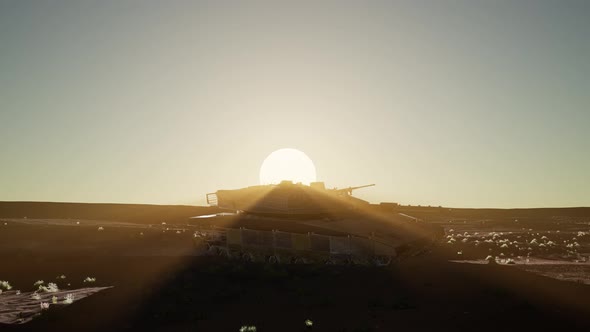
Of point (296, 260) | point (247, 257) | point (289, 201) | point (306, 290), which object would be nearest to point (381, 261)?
point (306, 290)

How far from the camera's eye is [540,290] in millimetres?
13508

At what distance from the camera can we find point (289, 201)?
1856 cm

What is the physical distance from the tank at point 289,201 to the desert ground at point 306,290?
1.16 meters

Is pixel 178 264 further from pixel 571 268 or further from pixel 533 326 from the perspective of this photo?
pixel 571 268

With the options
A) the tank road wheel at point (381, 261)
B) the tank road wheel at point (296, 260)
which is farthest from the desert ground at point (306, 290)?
the tank road wheel at point (381, 261)

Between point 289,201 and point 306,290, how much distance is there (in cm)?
554

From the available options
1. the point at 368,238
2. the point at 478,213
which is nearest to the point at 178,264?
the point at 368,238

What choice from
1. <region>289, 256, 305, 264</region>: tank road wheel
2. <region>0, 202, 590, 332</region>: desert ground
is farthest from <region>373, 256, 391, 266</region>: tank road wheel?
<region>289, 256, 305, 264</region>: tank road wheel

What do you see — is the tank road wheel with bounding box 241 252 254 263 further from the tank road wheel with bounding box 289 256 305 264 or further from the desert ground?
the tank road wheel with bounding box 289 256 305 264

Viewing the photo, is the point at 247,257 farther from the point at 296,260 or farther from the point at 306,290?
the point at 306,290

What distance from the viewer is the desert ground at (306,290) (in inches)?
415

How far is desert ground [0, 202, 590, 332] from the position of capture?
1055 centimetres

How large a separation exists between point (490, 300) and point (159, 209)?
179ft

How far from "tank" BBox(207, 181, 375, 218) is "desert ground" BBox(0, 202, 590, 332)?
1.16 metres
